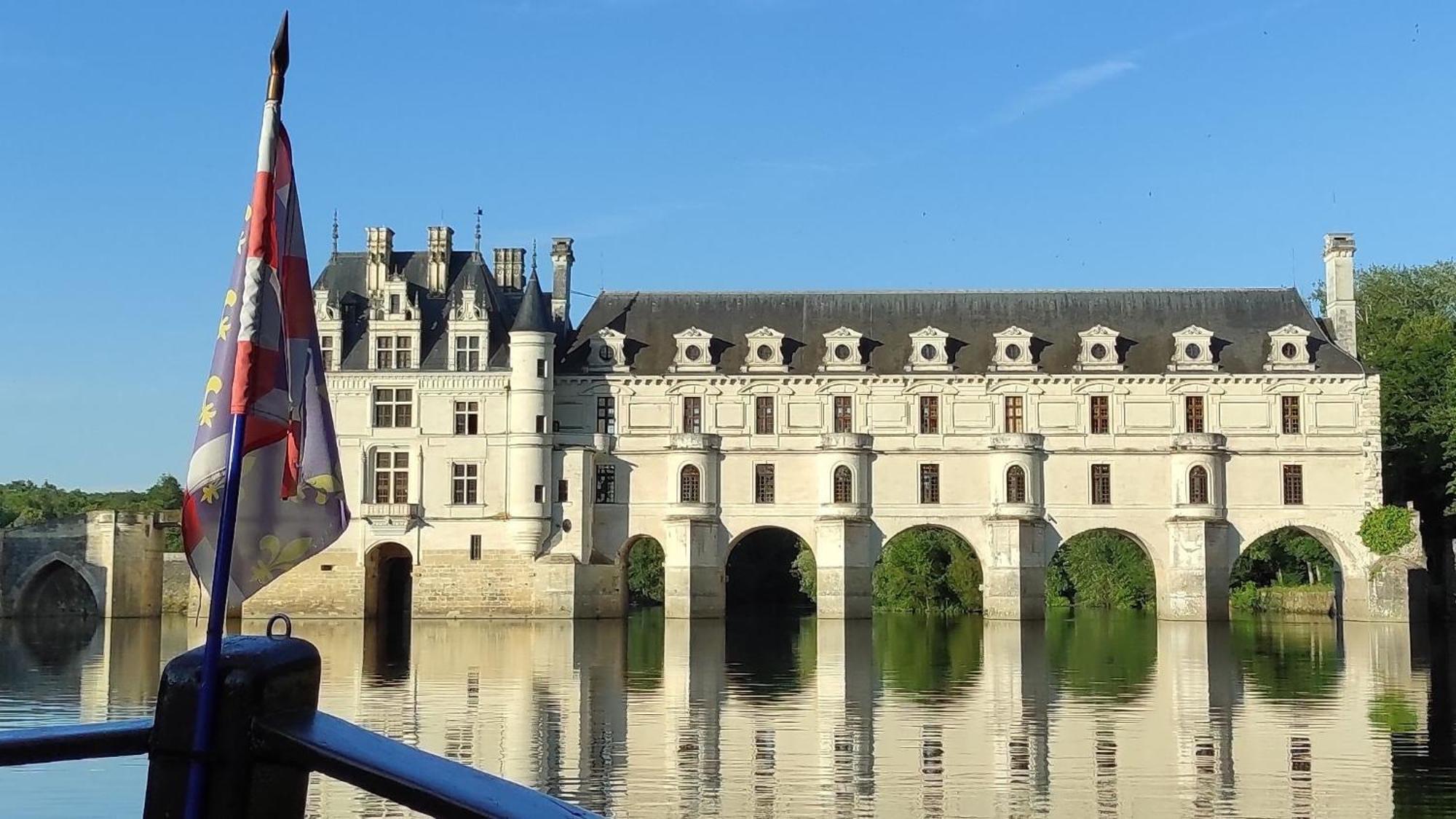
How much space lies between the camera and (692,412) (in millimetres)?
50406

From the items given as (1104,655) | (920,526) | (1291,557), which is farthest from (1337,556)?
(1104,655)

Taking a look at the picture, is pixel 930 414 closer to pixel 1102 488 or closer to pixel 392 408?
pixel 1102 488

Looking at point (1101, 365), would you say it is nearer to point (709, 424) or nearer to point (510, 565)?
point (709, 424)

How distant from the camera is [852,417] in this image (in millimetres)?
50000

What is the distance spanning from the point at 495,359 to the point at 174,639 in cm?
1406

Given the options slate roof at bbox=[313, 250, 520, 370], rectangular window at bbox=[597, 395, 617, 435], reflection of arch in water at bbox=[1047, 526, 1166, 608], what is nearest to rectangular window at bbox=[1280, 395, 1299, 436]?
reflection of arch in water at bbox=[1047, 526, 1166, 608]

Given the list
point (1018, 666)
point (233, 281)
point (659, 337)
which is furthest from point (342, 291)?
point (233, 281)

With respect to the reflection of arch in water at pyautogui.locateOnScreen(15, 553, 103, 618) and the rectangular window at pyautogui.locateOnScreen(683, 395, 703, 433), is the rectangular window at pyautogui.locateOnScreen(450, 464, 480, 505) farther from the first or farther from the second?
the reflection of arch in water at pyautogui.locateOnScreen(15, 553, 103, 618)

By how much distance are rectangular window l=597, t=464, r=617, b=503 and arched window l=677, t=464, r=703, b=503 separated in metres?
2.29

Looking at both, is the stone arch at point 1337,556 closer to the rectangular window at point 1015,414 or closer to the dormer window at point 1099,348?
the dormer window at point 1099,348

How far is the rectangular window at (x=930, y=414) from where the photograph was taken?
49875mm

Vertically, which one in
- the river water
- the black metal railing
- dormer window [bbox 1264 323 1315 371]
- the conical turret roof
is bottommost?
the river water

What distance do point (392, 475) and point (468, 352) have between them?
4.68m

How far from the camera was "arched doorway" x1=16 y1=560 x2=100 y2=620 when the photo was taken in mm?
57312
